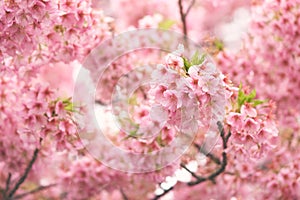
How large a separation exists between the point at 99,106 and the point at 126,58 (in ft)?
1.31

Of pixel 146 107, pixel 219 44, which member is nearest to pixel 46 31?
pixel 146 107

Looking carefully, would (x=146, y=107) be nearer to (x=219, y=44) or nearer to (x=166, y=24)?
(x=219, y=44)

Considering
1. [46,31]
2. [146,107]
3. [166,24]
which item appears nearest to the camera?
[46,31]

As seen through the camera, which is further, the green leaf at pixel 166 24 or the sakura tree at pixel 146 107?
the green leaf at pixel 166 24

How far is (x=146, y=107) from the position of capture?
304 cm

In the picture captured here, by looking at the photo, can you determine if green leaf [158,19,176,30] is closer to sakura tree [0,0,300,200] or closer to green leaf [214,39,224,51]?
→ sakura tree [0,0,300,200]

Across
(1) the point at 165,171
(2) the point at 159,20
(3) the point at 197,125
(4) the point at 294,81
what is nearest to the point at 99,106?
(2) the point at 159,20

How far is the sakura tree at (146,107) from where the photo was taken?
8.37ft

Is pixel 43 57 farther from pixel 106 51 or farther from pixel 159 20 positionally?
pixel 159 20

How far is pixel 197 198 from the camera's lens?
391 cm

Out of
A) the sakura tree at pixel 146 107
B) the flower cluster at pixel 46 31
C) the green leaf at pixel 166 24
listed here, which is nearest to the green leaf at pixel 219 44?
the sakura tree at pixel 146 107

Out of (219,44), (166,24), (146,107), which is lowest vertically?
(146,107)

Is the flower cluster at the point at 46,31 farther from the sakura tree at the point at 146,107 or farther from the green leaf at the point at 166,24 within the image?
the green leaf at the point at 166,24

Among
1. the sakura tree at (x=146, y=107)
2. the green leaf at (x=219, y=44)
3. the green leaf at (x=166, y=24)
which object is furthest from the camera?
the green leaf at (x=166, y=24)
